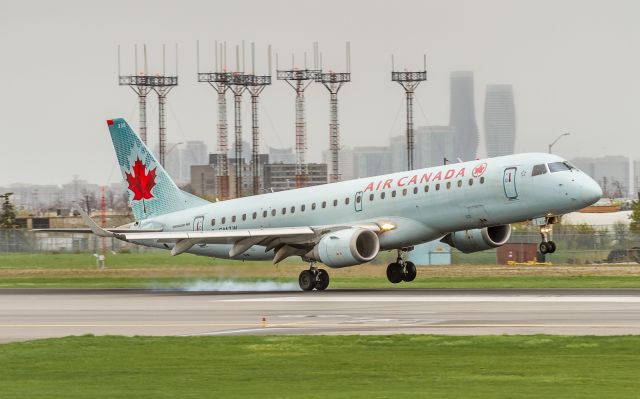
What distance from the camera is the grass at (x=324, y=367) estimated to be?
19250mm

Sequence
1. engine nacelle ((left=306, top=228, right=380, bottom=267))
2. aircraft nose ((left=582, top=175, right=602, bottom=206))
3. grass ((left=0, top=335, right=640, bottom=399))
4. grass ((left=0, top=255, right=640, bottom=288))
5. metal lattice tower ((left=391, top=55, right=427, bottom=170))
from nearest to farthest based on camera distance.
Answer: grass ((left=0, top=335, right=640, bottom=399))
aircraft nose ((left=582, top=175, right=602, bottom=206))
engine nacelle ((left=306, top=228, right=380, bottom=267))
grass ((left=0, top=255, right=640, bottom=288))
metal lattice tower ((left=391, top=55, right=427, bottom=170))

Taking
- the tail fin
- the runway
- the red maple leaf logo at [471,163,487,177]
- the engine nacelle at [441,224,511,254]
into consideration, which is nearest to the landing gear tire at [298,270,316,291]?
the runway

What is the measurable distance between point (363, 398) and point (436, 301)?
22633 millimetres

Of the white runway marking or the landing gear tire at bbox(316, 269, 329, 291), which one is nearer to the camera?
the white runway marking

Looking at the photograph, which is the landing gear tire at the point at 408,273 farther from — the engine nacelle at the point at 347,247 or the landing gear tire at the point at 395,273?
the engine nacelle at the point at 347,247

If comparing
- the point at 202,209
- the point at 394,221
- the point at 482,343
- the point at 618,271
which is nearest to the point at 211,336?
the point at 482,343

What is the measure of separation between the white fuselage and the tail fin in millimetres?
3878

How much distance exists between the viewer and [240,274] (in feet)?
188

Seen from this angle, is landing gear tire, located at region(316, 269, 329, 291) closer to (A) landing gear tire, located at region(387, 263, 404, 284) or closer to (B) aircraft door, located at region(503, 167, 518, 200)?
(A) landing gear tire, located at region(387, 263, 404, 284)

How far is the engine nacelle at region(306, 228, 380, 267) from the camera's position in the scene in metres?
49.3

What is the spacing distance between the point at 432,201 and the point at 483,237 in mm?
3808

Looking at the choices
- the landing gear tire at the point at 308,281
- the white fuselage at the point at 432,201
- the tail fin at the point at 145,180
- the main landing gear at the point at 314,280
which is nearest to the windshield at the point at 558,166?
the white fuselage at the point at 432,201

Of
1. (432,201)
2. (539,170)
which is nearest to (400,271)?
(432,201)

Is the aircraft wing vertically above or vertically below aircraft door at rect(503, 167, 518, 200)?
below
